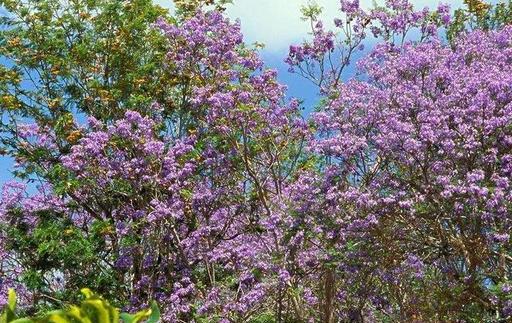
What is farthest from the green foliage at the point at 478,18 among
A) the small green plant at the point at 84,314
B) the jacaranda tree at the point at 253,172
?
the small green plant at the point at 84,314

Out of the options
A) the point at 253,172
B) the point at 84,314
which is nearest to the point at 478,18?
the point at 253,172

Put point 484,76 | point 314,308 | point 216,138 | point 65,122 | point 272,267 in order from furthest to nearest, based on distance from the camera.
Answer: point 65,122 → point 216,138 → point 314,308 → point 272,267 → point 484,76

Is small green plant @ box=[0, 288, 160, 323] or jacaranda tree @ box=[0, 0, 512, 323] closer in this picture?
small green plant @ box=[0, 288, 160, 323]

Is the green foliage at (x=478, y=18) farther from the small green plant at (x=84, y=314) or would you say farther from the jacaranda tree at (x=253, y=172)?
the small green plant at (x=84, y=314)

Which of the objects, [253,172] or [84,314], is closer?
[84,314]

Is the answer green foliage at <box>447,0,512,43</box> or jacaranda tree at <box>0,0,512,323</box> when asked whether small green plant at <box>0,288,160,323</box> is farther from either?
green foliage at <box>447,0,512,43</box>

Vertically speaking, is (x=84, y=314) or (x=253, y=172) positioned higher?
(x=253, y=172)

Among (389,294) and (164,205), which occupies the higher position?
(164,205)

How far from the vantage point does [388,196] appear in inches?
348

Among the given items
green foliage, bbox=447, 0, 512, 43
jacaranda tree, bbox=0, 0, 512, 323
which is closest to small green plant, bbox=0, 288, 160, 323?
jacaranda tree, bbox=0, 0, 512, 323

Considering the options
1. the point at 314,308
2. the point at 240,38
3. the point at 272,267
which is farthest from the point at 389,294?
the point at 240,38

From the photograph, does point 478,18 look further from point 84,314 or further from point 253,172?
point 84,314

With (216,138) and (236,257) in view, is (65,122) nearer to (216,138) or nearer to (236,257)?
(216,138)

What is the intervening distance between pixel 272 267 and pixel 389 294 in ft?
6.49
